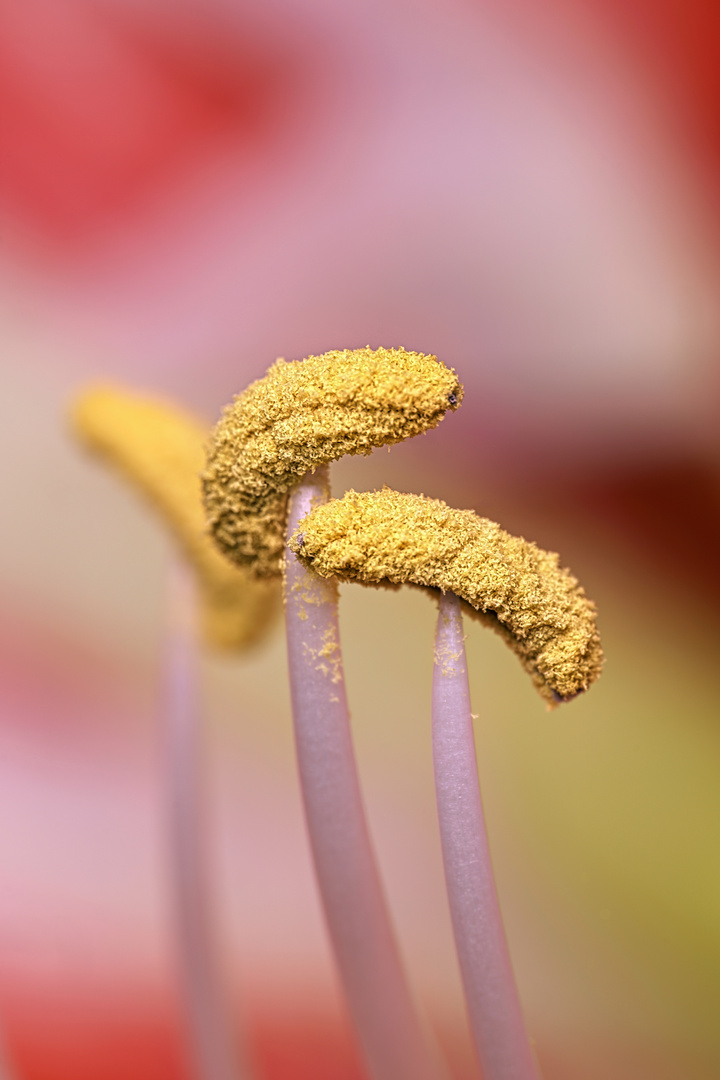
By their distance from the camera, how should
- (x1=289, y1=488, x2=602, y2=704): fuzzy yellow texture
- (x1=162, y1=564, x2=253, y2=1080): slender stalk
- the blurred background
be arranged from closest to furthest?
(x1=289, y1=488, x2=602, y2=704): fuzzy yellow texture, (x1=162, y1=564, x2=253, y2=1080): slender stalk, the blurred background

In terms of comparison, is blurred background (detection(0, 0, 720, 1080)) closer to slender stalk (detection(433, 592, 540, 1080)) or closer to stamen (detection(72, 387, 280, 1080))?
stamen (detection(72, 387, 280, 1080))

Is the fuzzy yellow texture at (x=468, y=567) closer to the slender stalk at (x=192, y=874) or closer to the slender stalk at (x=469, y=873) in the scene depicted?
the slender stalk at (x=469, y=873)

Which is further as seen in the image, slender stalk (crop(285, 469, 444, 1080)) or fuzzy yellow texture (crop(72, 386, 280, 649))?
fuzzy yellow texture (crop(72, 386, 280, 649))

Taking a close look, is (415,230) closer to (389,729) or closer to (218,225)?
(218,225)

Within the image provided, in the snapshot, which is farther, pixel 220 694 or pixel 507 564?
pixel 220 694

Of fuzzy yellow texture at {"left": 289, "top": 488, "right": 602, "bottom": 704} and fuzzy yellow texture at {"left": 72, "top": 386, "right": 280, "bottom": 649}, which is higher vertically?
fuzzy yellow texture at {"left": 72, "top": 386, "right": 280, "bottom": 649}

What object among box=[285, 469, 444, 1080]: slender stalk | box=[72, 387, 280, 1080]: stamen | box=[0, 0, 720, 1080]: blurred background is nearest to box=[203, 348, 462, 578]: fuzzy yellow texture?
box=[285, 469, 444, 1080]: slender stalk

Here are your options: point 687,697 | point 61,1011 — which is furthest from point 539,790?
point 61,1011
